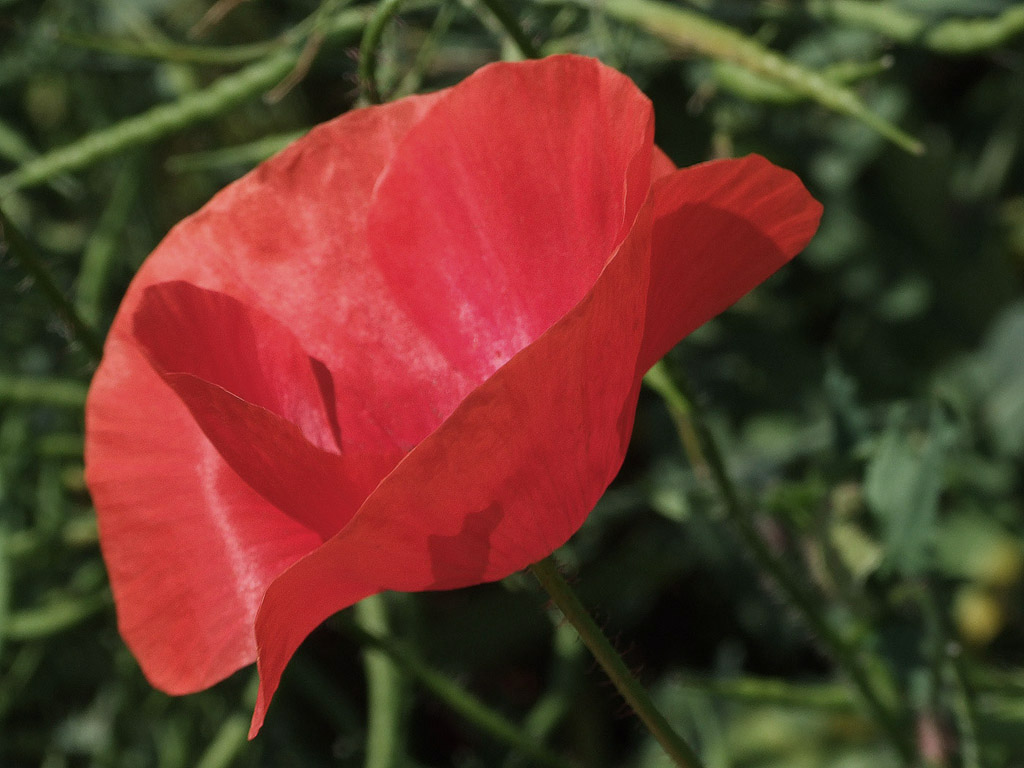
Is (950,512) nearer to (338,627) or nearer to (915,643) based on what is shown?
(915,643)

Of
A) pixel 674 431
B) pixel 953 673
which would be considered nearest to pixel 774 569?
pixel 953 673

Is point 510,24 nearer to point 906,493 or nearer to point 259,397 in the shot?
point 259,397

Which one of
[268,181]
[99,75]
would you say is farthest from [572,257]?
[99,75]

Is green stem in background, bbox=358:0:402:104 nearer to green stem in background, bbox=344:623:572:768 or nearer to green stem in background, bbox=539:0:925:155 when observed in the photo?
green stem in background, bbox=539:0:925:155

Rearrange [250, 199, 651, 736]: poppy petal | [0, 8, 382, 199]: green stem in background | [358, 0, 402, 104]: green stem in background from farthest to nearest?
[0, 8, 382, 199]: green stem in background
[358, 0, 402, 104]: green stem in background
[250, 199, 651, 736]: poppy petal

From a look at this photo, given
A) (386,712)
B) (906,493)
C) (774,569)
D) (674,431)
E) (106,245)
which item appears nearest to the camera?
(774,569)

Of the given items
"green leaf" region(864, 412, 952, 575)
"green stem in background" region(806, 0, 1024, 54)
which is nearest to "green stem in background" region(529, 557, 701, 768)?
"green leaf" region(864, 412, 952, 575)

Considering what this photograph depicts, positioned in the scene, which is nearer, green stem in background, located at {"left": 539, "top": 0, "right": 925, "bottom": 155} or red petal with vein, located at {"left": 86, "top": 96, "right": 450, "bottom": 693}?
red petal with vein, located at {"left": 86, "top": 96, "right": 450, "bottom": 693}
